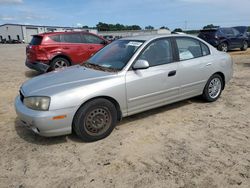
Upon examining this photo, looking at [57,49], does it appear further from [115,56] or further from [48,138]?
[48,138]

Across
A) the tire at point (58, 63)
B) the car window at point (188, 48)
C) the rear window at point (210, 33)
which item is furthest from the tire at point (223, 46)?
the car window at point (188, 48)

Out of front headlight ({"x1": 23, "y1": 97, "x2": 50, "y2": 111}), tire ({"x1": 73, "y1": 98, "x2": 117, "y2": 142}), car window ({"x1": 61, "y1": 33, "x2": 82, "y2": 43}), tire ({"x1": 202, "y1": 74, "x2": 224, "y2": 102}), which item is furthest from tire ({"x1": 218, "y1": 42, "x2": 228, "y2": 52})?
front headlight ({"x1": 23, "y1": 97, "x2": 50, "y2": 111})

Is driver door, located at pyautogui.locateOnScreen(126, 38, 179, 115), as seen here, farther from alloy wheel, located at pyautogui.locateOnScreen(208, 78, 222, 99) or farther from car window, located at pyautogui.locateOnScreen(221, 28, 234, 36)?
car window, located at pyautogui.locateOnScreen(221, 28, 234, 36)

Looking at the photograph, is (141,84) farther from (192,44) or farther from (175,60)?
(192,44)

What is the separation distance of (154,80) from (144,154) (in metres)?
1.40

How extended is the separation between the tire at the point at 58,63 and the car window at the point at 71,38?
731 millimetres

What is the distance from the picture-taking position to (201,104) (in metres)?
5.43

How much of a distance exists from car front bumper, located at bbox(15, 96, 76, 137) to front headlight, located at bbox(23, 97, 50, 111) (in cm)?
6

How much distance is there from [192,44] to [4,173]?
4.12 meters

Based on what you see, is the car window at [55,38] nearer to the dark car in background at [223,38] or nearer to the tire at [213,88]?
the tire at [213,88]

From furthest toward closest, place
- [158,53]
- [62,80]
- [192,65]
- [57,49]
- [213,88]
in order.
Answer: [57,49]
[213,88]
[192,65]
[158,53]
[62,80]

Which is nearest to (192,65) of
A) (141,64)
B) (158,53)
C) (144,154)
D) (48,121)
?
(158,53)

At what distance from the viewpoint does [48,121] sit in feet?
11.3

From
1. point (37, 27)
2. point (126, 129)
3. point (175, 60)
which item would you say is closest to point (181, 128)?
point (126, 129)
